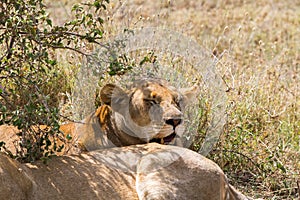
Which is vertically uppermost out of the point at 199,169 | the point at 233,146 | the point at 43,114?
the point at 43,114

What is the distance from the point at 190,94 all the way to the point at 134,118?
0.69m

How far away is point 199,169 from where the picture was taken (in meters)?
4.41

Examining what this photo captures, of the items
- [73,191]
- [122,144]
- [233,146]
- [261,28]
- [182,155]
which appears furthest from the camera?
[261,28]

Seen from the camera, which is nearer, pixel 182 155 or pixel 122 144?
pixel 182 155

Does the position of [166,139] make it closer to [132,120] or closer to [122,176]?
[132,120]

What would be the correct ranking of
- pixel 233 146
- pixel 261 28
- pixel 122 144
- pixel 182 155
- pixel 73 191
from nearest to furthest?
pixel 73 191 < pixel 182 155 < pixel 122 144 < pixel 233 146 < pixel 261 28

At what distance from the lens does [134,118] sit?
16.8 feet

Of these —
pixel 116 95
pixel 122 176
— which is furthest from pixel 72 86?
pixel 122 176

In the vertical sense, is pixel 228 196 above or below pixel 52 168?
below

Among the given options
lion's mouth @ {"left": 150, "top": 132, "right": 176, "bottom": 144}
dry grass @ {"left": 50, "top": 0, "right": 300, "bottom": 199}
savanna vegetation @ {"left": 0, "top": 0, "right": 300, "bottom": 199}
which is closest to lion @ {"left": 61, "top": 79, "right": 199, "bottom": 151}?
lion's mouth @ {"left": 150, "top": 132, "right": 176, "bottom": 144}

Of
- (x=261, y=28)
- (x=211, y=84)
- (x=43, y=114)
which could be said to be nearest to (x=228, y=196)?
(x=43, y=114)

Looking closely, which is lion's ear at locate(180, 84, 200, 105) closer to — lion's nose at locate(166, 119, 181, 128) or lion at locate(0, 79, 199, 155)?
lion at locate(0, 79, 199, 155)

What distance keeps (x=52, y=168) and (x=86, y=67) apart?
6.49ft

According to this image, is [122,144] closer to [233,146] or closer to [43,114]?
[43,114]
